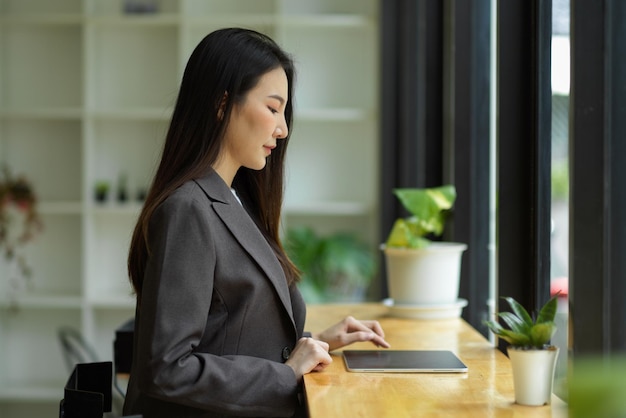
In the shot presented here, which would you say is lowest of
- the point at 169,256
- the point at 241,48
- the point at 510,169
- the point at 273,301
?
the point at 273,301

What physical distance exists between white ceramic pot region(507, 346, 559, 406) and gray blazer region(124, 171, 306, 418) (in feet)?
1.46

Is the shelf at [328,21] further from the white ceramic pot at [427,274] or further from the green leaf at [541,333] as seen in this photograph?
the green leaf at [541,333]

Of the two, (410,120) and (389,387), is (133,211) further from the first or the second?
(389,387)

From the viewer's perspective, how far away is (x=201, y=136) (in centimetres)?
173

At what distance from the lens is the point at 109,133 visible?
16.8 ft

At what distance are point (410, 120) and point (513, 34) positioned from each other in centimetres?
193

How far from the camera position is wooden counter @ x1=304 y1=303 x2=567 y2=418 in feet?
4.60

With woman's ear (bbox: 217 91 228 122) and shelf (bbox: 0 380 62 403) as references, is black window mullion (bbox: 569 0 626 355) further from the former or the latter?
shelf (bbox: 0 380 62 403)

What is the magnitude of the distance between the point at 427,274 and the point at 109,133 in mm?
3061

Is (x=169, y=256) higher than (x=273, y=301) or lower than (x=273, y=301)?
higher

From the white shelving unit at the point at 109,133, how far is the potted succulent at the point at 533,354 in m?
3.60

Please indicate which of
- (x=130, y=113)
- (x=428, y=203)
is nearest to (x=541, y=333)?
(x=428, y=203)

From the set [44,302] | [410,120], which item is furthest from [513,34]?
[44,302]

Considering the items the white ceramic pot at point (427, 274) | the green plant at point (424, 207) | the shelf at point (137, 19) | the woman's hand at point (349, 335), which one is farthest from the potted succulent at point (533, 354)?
the shelf at point (137, 19)
